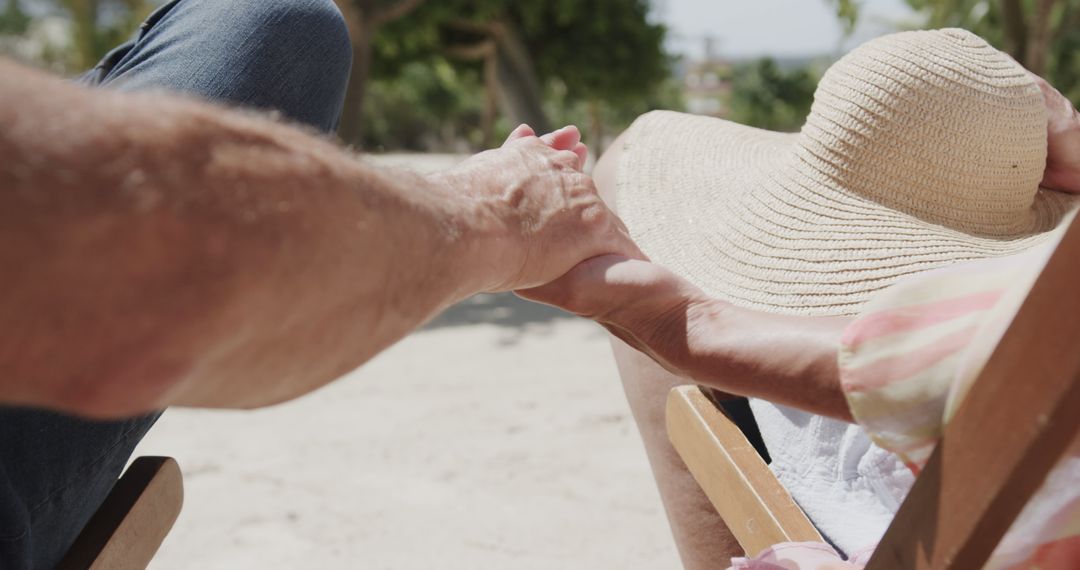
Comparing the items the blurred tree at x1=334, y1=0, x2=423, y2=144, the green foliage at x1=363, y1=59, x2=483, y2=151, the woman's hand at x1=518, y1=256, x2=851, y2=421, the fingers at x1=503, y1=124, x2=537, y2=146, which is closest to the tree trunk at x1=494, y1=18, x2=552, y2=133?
the blurred tree at x1=334, y1=0, x2=423, y2=144

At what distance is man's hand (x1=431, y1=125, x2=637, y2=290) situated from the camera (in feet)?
3.55

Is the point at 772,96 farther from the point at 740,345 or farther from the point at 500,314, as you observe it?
the point at 740,345

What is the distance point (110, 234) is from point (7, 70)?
0.12 meters

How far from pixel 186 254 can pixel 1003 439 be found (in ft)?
2.10

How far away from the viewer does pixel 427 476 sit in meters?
2.67

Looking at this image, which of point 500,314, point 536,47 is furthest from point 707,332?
point 536,47

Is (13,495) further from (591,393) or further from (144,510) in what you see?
(591,393)

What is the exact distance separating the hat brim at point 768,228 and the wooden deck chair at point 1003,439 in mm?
552

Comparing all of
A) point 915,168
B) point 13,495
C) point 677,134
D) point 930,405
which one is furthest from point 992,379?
point 677,134

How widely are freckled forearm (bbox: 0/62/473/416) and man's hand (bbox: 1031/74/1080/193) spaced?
4.55 ft

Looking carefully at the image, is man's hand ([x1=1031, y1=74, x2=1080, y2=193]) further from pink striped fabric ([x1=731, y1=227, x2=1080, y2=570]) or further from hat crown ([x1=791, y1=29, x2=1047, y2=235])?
pink striped fabric ([x1=731, y1=227, x2=1080, y2=570])

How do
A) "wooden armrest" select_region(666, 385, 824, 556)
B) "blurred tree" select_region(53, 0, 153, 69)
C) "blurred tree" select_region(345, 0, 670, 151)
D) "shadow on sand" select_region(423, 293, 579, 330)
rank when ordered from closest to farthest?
"wooden armrest" select_region(666, 385, 824, 556) < "shadow on sand" select_region(423, 293, 579, 330) < "blurred tree" select_region(345, 0, 670, 151) < "blurred tree" select_region(53, 0, 153, 69)

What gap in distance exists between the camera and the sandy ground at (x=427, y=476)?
226 centimetres

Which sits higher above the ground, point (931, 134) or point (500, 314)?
point (931, 134)
